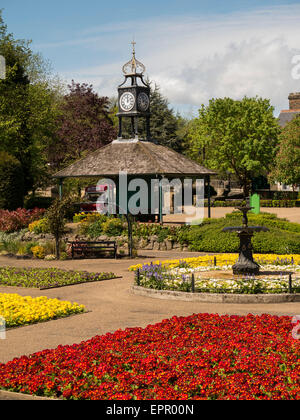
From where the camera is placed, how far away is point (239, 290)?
15398 mm

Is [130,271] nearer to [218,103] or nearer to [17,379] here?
[17,379]

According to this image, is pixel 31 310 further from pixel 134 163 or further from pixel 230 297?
pixel 134 163

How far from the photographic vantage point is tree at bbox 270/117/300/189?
52644 mm

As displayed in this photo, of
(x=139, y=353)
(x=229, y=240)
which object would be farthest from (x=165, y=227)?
(x=139, y=353)

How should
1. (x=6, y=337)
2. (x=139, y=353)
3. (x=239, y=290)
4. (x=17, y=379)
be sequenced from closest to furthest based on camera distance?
(x=17, y=379), (x=139, y=353), (x=6, y=337), (x=239, y=290)

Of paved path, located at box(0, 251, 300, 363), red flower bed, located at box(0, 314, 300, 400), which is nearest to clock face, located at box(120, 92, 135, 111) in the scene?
paved path, located at box(0, 251, 300, 363)

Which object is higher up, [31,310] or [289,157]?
[289,157]

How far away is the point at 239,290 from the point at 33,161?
115 feet

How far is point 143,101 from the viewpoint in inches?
1425

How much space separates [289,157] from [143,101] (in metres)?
20.8

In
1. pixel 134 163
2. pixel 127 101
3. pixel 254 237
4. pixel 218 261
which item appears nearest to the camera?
pixel 218 261

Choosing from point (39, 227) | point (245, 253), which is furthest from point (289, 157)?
point (245, 253)

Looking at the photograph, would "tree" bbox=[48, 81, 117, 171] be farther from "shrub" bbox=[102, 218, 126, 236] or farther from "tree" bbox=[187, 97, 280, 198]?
"shrub" bbox=[102, 218, 126, 236]

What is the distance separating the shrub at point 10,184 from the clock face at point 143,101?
360 inches
